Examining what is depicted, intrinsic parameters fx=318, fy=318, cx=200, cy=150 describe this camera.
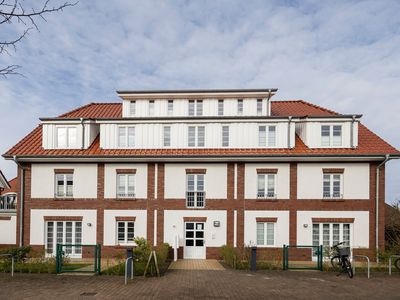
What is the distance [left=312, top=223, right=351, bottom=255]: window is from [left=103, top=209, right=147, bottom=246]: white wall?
9828 mm

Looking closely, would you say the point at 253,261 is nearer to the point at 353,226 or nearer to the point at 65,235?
the point at 353,226

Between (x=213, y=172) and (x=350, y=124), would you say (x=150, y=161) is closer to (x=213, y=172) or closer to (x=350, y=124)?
(x=213, y=172)

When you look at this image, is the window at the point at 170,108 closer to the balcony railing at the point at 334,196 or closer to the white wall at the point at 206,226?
the white wall at the point at 206,226

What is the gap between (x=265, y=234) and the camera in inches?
721

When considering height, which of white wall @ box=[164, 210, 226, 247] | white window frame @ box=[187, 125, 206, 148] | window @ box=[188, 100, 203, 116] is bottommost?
white wall @ box=[164, 210, 226, 247]

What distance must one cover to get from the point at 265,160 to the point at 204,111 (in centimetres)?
559

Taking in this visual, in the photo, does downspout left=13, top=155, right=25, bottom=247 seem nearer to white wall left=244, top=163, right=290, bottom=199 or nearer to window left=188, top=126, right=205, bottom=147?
window left=188, top=126, right=205, bottom=147

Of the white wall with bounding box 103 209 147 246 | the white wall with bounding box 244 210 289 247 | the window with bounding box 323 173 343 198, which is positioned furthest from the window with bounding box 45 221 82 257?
the window with bounding box 323 173 343 198

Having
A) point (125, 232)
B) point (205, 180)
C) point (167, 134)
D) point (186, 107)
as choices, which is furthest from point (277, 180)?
point (125, 232)

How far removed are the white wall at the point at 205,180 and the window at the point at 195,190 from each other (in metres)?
0.24

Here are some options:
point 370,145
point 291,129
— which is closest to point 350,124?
point 370,145

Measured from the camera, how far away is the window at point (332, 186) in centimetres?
1838

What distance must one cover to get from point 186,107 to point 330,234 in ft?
38.7

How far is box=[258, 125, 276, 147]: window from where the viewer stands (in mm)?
19125
